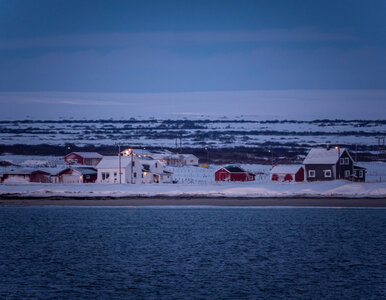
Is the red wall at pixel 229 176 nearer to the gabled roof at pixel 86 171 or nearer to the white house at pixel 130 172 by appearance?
the white house at pixel 130 172

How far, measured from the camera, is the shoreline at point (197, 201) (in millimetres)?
44938

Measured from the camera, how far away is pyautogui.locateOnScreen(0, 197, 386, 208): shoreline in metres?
44.9

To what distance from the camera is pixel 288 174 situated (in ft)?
208

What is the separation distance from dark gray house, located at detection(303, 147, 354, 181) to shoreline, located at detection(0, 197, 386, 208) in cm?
1353

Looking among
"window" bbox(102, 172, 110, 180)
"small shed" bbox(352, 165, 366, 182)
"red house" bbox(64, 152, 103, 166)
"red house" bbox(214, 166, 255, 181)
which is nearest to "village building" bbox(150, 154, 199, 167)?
"red house" bbox(64, 152, 103, 166)

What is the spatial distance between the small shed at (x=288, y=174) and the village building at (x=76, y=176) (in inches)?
858

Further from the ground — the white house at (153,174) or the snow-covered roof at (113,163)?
the snow-covered roof at (113,163)

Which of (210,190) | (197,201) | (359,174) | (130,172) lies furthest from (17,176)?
(359,174)

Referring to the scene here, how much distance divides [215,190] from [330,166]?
16.6m

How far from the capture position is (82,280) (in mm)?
20547

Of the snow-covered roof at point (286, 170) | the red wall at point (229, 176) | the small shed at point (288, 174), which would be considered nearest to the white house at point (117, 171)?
the red wall at point (229, 176)

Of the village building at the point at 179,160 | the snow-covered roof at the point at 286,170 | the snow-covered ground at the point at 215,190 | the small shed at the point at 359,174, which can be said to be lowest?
the snow-covered ground at the point at 215,190

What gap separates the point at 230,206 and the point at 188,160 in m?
47.6

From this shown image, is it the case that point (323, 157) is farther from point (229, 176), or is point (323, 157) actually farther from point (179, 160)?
point (179, 160)
